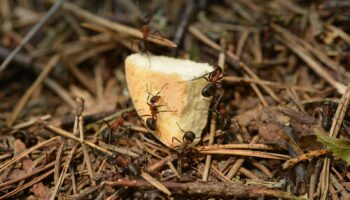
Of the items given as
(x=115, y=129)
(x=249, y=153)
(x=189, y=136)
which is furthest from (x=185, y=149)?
(x=115, y=129)

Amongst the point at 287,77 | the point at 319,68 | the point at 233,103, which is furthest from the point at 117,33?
the point at 319,68

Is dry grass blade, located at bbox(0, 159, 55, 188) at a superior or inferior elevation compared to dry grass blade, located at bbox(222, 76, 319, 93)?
inferior

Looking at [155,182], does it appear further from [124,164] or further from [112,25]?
[112,25]

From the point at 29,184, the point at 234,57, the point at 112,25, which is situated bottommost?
the point at 29,184

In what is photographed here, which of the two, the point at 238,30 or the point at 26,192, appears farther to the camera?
the point at 238,30

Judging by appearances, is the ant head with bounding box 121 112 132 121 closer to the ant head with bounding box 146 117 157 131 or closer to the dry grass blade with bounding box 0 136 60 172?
the ant head with bounding box 146 117 157 131

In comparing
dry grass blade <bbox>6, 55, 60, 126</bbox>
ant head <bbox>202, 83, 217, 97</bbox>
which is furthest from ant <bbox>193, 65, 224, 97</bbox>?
dry grass blade <bbox>6, 55, 60, 126</bbox>

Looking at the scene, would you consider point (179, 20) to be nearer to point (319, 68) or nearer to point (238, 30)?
point (238, 30)
